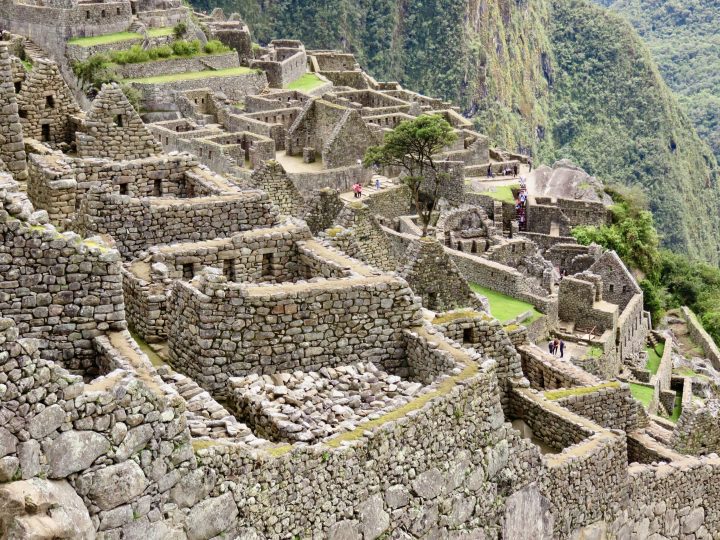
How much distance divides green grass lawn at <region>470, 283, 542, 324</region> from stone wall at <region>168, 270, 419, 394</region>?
18.7m

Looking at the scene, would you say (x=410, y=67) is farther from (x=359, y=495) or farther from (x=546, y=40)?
(x=359, y=495)

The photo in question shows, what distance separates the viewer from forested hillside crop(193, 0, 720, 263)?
146 metres

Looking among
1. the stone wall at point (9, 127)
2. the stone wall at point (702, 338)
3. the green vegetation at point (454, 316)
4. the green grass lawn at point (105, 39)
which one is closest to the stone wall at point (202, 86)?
the green grass lawn at point (105, 39)

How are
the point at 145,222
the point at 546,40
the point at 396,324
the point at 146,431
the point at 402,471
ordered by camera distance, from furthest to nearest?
the point at 546,40 < the point at 145,222 < the point at 396,324 < the point at 402,471 < the point at 146,431

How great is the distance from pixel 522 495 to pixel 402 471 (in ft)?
6.38

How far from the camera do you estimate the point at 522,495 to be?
11258 mm

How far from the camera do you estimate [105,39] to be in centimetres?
5259

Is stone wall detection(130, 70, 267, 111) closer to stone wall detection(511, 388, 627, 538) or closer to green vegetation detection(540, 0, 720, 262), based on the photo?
stone wall detection(511, 388, 627, 538)

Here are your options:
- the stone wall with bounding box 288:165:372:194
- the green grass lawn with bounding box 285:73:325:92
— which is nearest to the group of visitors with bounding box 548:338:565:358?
the stone wall with bounding box 288:165:372:194

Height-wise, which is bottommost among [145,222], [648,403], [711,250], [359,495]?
[711,250]

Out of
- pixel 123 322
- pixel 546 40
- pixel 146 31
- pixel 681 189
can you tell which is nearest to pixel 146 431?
pixel 123 322

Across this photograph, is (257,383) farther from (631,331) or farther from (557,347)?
(631,331)

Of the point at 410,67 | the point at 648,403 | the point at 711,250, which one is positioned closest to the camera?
the point at 648,403

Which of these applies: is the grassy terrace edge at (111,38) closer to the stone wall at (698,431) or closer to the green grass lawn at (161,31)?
the green grass lawn at (161,31)
